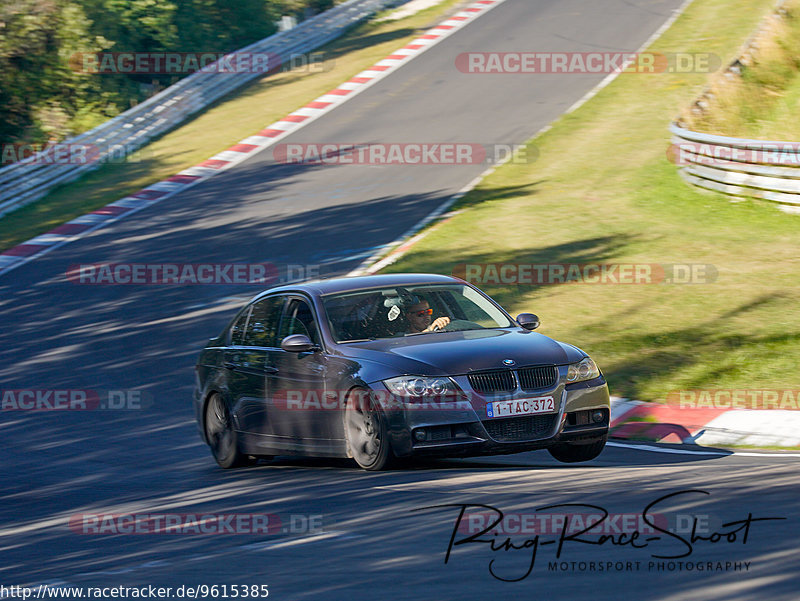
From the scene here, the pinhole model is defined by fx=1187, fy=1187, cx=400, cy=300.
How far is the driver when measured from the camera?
9.68 m

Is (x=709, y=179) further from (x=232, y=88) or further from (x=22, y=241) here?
(x=232, y=88)

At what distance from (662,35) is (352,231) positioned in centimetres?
1829

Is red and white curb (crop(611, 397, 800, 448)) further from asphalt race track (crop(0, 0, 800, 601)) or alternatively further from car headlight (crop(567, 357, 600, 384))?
car headlight (crop(567, 357, 600, 384))

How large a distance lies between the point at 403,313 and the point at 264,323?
57.4 inches

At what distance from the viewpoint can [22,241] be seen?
24031 millimetres

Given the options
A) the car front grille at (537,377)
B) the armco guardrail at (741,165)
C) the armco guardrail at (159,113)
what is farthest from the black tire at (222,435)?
the armco guardrail at (159,113)

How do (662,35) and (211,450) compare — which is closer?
(211,450)

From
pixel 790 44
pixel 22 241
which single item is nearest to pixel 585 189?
pixel 790 44

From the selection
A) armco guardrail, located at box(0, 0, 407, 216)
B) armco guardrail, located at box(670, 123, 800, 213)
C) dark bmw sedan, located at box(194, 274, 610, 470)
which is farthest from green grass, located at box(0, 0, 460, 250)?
dark bmw sedan, located at box(194, 274, 610, 470)

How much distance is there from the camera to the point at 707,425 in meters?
10.8

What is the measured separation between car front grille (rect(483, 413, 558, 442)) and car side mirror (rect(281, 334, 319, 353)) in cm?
174

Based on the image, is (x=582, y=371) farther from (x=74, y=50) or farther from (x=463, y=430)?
(x=74, y=50)

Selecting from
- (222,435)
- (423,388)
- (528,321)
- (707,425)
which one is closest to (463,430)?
(423,388)

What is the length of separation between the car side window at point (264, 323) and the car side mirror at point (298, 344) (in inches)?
29.5
